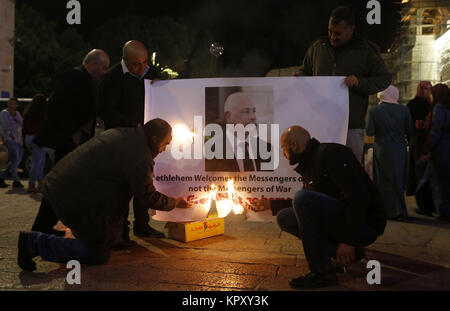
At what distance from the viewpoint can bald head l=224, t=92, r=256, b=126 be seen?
4.59 metres

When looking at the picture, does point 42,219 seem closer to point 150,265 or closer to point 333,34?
point 150,265

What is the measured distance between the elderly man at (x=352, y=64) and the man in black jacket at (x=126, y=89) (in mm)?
1666

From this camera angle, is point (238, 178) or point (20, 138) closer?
point (238, 178)

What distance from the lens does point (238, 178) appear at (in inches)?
182

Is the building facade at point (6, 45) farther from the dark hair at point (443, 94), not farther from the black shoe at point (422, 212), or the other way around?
the dark hair at point (443, 94)

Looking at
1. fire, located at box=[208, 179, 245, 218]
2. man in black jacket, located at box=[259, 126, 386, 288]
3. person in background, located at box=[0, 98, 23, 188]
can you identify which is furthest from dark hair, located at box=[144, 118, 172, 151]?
person in background, located at box=[0, 98, 23, 188]

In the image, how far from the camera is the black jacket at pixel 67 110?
4.67 metres

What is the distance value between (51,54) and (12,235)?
37.4 metres

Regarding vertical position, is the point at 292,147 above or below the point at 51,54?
below

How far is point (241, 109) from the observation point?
4.60 m

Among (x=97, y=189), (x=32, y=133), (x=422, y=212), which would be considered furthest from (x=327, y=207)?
(x=32, y=133)

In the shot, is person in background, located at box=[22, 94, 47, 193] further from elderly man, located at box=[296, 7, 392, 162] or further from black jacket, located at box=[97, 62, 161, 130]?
elderly man, located at box=[296, 7, 392, 162]

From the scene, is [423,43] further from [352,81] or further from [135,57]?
[135,57]
